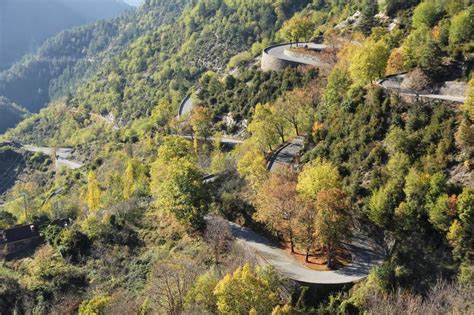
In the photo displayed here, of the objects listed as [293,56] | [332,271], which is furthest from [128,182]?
[293,56]

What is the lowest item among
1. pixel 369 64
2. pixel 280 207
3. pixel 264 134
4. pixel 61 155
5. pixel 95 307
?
pixel 61 155

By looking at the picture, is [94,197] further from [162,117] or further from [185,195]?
[162,117]

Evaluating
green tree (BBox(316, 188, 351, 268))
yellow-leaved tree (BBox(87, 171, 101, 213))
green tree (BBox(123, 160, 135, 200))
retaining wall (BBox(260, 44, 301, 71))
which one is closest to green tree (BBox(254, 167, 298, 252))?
green tree (BBox(316, 188, 351, 268))

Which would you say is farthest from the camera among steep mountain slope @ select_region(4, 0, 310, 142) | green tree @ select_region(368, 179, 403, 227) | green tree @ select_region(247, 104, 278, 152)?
steep mountain slope @ select_region(4, 0, 310, 142)

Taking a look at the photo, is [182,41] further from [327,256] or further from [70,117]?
[327,256]

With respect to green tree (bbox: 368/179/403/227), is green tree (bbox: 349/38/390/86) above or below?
above

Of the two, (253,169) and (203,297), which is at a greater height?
(253,169)

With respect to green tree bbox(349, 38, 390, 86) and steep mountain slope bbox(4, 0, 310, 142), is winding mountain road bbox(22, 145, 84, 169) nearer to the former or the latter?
steep mountain slope bbox(4, 0, 310, 142)

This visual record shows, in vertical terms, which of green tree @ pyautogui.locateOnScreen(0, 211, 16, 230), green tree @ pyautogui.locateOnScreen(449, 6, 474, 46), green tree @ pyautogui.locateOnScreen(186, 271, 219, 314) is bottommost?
green tree @ pyautogui.locateOnScreen(0, 211, 16, 230)

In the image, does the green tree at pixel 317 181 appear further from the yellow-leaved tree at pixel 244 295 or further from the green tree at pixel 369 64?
the green tree at pixel 369 64

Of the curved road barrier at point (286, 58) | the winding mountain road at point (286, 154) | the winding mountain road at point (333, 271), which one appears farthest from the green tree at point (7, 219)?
the curved road barrier at point (286, 58)

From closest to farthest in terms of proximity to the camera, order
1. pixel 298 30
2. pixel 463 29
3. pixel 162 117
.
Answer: pixel 463 29 → pixel 298 30 → pixel 162 117

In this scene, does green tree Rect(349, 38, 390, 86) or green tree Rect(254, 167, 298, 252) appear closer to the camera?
green tree Rect(254, 167, 298, 252)

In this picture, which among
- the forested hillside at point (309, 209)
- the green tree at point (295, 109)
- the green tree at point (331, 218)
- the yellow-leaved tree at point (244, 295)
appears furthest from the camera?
the green tree at point (295, 109)
